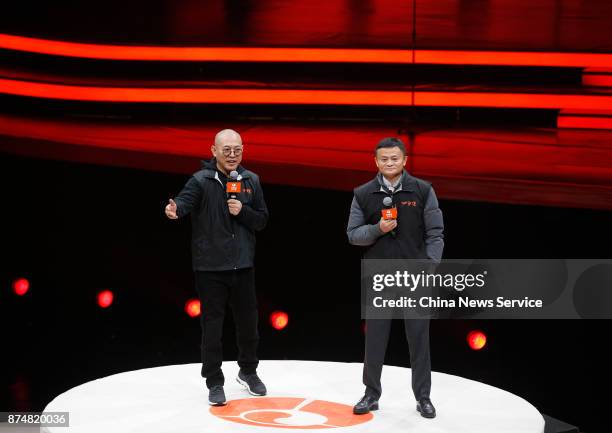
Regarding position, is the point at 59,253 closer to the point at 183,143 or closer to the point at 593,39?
the point at 183,143

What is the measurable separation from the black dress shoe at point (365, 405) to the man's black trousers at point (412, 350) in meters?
0.07

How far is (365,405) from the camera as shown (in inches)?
160

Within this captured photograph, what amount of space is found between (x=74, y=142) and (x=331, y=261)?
1795 mm

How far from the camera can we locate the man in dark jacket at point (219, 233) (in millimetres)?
4062

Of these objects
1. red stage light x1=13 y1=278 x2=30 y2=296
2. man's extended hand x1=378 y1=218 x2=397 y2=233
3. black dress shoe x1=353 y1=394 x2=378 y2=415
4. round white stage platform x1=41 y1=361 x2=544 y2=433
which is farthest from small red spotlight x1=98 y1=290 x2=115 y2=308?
man's extended hand x1=378 y1=218 x2=397 y2=233

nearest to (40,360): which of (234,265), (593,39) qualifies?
(234,265)

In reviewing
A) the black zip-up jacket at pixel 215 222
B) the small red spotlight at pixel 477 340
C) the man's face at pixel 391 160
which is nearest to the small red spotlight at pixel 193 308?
the small red spotlight at pixel 477 340

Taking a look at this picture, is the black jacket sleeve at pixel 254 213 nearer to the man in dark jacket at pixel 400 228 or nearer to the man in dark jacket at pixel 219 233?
the man in dark jacket at pixel 219 233

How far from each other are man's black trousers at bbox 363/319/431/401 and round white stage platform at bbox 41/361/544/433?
157 mm

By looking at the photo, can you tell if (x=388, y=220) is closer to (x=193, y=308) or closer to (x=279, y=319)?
(x=279, y=319)

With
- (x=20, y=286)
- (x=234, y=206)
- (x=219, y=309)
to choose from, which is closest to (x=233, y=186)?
(x=234, y=206)

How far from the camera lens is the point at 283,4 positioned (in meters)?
7.37

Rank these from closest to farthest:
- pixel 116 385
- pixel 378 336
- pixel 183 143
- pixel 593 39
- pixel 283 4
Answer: pixel 378 336 < pixel 116 385 < pixel 183 143 < pixel 593 39 < pixel 283 4

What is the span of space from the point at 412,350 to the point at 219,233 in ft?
3.21
